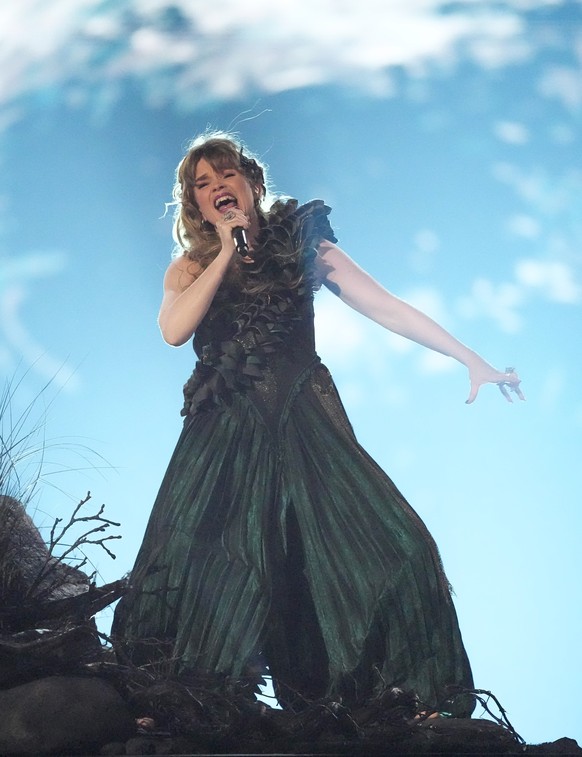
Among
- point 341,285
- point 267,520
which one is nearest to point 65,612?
point 267,520

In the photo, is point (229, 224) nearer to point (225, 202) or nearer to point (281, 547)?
point (225, 202)

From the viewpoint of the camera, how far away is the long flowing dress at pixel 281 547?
1.96 meters

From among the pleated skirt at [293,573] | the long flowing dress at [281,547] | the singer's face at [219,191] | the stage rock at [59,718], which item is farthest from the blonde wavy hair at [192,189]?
the stage rock at [59,718]

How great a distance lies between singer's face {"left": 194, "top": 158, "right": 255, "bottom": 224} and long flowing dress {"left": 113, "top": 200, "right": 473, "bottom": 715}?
0.62 feet

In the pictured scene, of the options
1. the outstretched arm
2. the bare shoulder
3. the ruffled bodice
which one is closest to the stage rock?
the ruffled bodice

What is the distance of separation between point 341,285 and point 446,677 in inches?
33.0

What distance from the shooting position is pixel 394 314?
7.62 feet

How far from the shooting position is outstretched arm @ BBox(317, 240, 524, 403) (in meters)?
2.27

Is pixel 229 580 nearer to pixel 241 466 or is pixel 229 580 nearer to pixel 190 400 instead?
pixel 241 466

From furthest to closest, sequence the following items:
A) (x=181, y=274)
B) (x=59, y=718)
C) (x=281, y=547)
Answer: (x=181, y=274)
(x=281, y=547)
(x=59, y=718)

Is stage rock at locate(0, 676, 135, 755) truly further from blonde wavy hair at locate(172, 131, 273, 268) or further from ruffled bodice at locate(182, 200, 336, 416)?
blonde wavy hair at locate(172, 131, 273, 268)

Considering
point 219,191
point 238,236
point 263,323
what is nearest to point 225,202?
point 219,191

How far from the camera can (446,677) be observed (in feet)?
6.41

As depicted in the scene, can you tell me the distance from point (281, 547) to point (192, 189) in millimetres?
793
